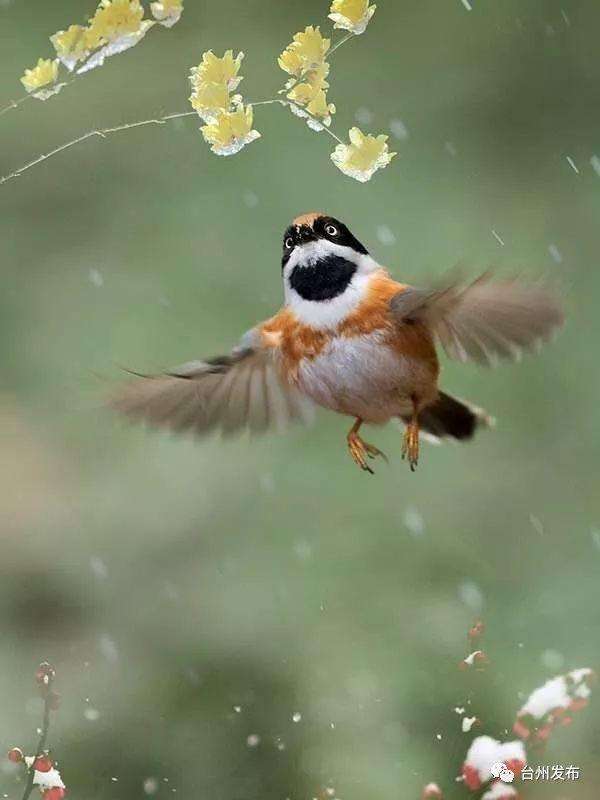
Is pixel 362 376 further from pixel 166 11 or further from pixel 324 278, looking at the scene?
pixel 166 11

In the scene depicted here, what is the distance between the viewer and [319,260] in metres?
0.83

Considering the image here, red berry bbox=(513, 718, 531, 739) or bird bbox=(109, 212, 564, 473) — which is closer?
bird bbox=(109, 212, 564, 473)

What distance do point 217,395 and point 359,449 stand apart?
0.14m

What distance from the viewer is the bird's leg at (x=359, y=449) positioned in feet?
3.01

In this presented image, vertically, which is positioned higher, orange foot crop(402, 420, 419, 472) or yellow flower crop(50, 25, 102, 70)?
yellow flower crop(50, 25, 102, 70)

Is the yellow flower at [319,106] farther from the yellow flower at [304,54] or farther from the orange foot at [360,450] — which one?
the orange foot at [360,450]

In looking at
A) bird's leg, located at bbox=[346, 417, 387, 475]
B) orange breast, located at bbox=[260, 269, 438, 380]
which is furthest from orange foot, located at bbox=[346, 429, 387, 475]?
orange breast, located at bbox=[260, 269, 438, 380]

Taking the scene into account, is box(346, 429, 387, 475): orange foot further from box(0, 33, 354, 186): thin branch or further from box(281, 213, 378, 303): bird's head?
box(0, 33, 354, 186): thin branch

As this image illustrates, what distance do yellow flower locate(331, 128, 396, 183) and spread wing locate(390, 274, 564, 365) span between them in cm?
14

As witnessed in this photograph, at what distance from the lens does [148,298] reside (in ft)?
3.23

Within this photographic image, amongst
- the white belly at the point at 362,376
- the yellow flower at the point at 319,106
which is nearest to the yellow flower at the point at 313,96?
the yellow flower at the point at 319,106

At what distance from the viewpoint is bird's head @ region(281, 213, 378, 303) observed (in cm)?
83

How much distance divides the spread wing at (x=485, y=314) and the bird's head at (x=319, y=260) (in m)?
0.05

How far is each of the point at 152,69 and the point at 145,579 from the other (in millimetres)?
476
